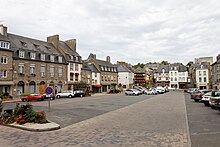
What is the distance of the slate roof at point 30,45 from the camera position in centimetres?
3522

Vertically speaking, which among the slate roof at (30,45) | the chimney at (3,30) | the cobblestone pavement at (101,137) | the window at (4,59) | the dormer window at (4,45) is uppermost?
the chimney at (3,30)

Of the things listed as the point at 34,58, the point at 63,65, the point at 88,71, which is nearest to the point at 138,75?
the point at 88,71

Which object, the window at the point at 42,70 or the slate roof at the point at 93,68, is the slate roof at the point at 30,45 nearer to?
the window at the point at 42,70

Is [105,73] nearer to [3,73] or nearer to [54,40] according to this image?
[54,40]

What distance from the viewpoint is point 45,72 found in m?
38.6

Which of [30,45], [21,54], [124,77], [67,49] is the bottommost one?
[124,77]

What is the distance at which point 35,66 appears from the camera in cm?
3666

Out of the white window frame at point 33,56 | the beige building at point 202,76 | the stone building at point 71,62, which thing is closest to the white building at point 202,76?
the beige building at point 202,76

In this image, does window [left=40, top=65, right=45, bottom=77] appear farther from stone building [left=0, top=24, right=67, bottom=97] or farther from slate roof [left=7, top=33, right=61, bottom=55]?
slate roof [left=7, top=33, right=61, bottom=55]

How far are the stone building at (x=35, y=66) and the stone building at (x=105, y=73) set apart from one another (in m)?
16.6

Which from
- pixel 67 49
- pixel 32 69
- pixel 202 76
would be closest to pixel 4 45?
pixel 32 69

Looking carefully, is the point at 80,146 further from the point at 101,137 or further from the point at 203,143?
the point at 203,143

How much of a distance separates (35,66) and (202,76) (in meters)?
60.1

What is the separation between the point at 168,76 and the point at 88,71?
44.3m
